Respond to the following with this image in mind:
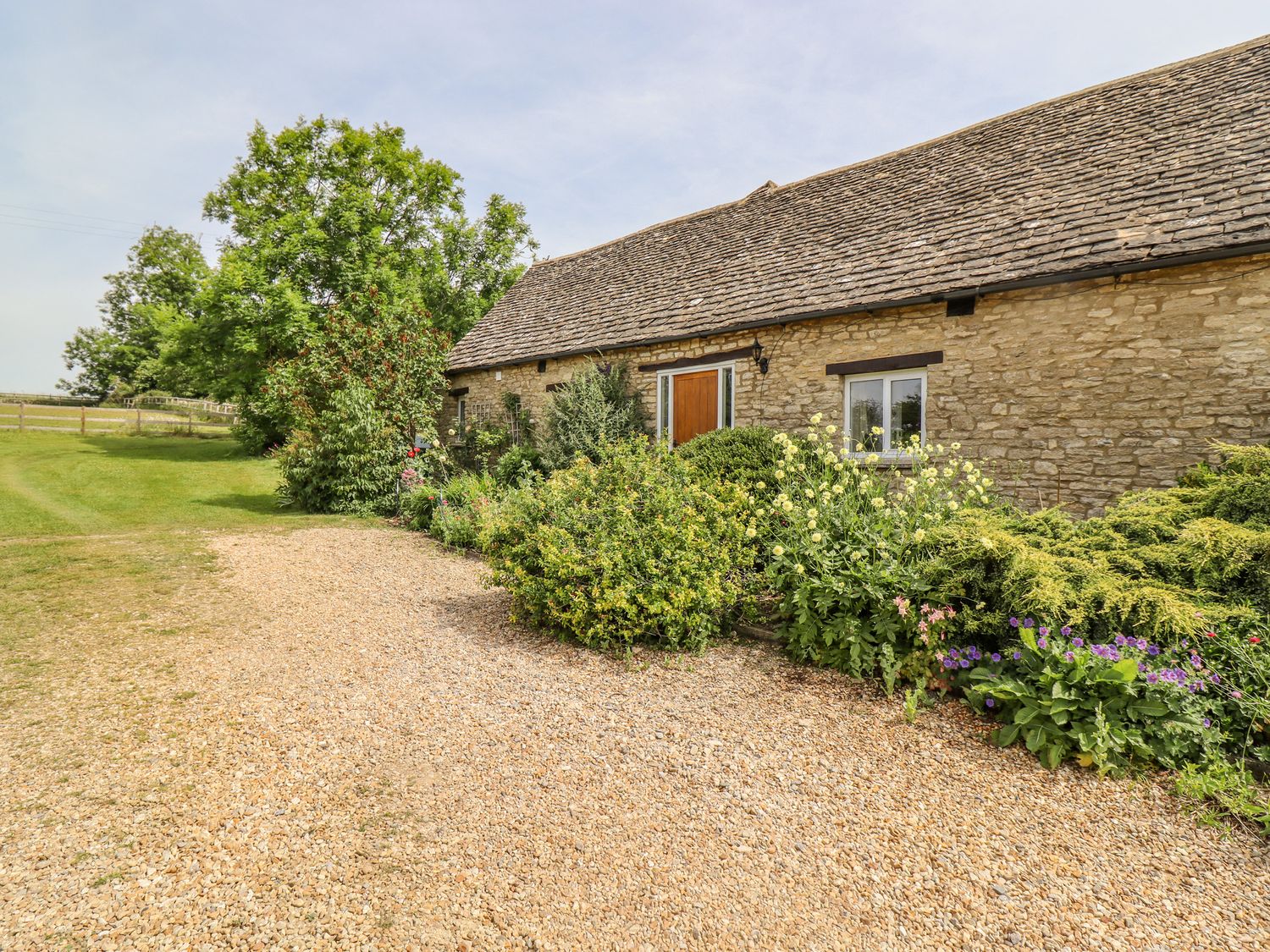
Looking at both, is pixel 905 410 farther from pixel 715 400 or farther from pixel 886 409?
pixel 715 400

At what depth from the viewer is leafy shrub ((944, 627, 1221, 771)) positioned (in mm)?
3387

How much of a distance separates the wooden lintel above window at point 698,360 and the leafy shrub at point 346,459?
527cm

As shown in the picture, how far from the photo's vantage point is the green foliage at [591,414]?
37.9ft

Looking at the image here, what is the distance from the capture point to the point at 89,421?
26031 mm

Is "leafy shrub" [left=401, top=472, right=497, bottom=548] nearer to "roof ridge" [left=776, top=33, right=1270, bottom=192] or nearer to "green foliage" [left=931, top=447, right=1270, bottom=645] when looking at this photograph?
"green foliage" [left=931, top=447, right=1270, bottom=645]

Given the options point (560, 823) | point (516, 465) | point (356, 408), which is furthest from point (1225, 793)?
point (356, 408)

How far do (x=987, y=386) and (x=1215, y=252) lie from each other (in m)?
2.39

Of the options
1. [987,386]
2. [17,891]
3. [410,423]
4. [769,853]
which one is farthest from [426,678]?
[410,423]

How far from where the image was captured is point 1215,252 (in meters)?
6.21

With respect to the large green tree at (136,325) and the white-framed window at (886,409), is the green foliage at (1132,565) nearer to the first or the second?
the white-framed window at (886,409)

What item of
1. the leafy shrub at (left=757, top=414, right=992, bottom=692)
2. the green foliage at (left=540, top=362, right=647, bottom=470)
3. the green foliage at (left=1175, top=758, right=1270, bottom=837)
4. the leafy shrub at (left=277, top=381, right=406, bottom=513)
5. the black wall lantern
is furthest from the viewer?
the leafy shrub at (left=277, top=381, right=406, bottom=513)

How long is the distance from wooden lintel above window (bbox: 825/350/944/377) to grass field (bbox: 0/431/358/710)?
8.43m

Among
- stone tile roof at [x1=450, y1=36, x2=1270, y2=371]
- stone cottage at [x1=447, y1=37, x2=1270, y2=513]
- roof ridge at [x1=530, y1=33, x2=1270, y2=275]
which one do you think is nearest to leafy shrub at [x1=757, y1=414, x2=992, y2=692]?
stone cottage at [x1=447, y1=37, x2=1270, y2=513]

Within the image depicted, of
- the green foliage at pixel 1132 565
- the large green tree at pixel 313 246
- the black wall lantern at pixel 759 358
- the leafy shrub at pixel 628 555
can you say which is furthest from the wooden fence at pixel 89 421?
the green foliage at pixel 1132 565
